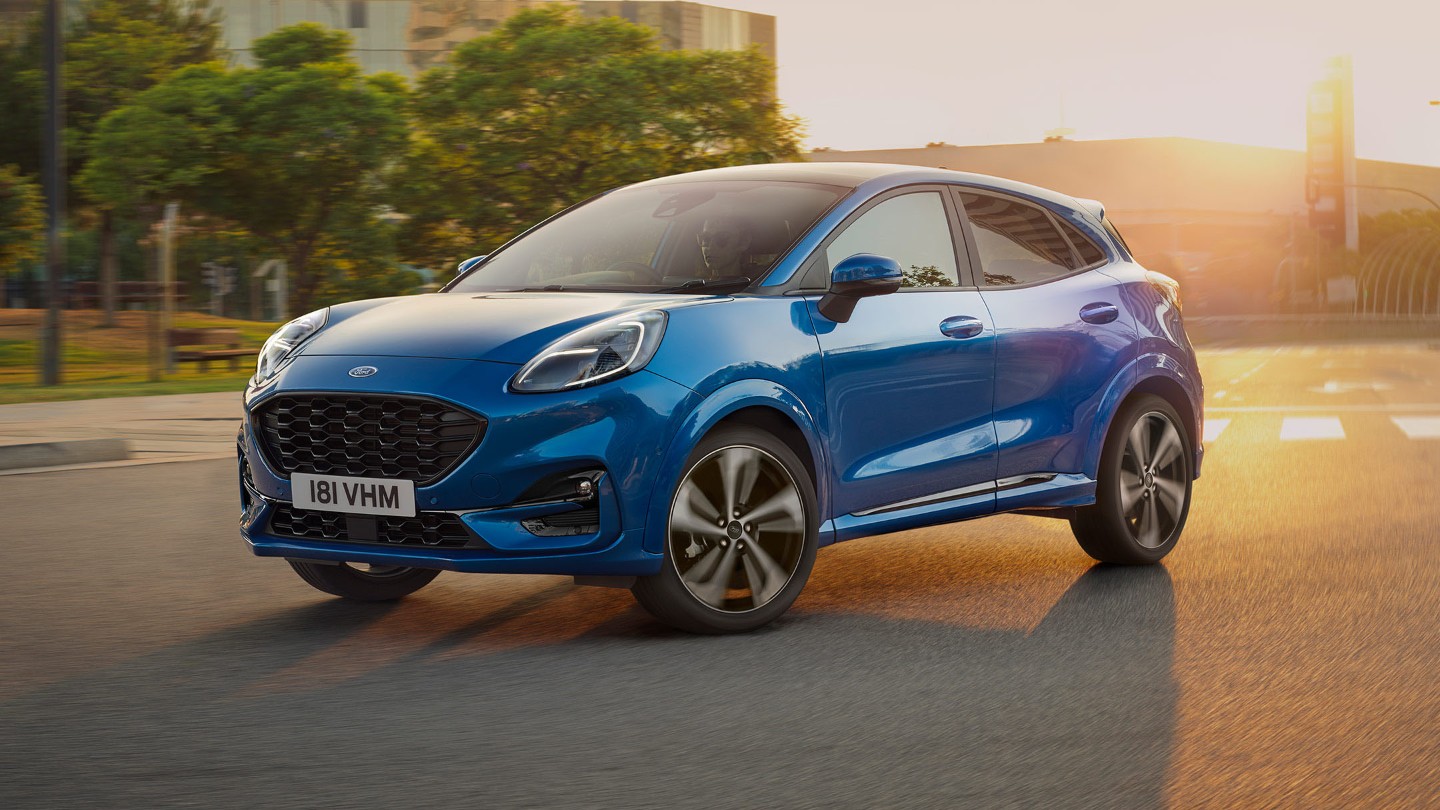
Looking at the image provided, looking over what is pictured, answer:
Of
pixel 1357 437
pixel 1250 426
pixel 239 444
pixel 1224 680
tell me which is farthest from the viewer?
pixel 1250 426

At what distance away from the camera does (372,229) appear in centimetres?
3809

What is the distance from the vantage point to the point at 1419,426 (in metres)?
17.0

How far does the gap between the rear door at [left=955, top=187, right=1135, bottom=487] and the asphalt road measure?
1.97 feet

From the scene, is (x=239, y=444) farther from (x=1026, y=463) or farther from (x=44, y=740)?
(x=1026, y=463)

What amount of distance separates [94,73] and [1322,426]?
4052 cm

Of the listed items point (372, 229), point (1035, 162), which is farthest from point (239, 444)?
point (1035, 162)

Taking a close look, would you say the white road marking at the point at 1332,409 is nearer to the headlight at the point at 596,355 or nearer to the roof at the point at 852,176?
the roof at the point at 852,176

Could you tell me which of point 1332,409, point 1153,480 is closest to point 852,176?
point 1153,480

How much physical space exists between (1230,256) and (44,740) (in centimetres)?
12251

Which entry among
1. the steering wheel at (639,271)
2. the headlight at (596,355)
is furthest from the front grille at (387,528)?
the steering wheel at (639,271)

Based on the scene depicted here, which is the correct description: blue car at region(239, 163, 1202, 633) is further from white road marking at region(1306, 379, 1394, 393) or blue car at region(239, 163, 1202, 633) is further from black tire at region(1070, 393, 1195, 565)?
white road marking at region(1306, 379, 1394, 393)

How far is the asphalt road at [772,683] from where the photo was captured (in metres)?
4.42

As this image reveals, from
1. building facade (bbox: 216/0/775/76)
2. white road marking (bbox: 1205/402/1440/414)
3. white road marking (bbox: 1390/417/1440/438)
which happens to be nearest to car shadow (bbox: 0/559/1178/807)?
white road marking (bbox: 1390/417/1440/438)

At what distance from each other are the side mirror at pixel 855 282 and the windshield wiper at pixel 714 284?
0.28 meters
